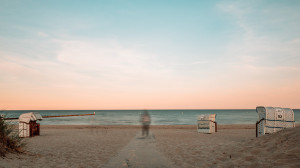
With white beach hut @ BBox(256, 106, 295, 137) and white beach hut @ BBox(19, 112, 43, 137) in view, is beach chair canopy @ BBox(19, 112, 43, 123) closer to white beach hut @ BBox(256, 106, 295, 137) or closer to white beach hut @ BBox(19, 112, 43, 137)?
white beach hut @ BBox(19, 112, 43, 137)

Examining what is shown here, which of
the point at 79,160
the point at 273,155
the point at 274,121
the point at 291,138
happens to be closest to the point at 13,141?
the point at 79,160

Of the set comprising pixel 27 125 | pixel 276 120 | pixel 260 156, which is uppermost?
pixel 276 120

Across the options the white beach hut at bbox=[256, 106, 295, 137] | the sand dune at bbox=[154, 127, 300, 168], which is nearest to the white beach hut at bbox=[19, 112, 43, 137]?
the sand dune at bbox=[154, 127, 300, 168]

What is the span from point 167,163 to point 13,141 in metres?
6.06

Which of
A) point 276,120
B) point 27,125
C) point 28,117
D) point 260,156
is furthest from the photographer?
point 28,117

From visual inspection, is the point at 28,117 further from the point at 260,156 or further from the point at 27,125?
the point at 260,156

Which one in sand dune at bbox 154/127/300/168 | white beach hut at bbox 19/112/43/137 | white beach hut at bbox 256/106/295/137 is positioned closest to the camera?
sand dune at bbox 154/127/300/168

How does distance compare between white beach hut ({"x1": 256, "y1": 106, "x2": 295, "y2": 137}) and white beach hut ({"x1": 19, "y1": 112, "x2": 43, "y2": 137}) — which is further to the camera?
white beach hut ({"x1": 19, "y1": 112, "x2": 43, "y2": 137})

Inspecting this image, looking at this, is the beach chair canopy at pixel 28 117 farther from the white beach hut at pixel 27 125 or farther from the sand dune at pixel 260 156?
the sand dune at pixel 260 156

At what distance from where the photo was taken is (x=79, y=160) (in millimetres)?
9188

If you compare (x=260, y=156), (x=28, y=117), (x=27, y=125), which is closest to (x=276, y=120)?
(x=260, y=156)

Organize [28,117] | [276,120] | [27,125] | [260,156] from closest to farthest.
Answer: [260,156] < [276,120] < [27,125] < [28,117]

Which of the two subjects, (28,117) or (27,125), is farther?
(28,117)

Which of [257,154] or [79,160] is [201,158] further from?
[79,160]
